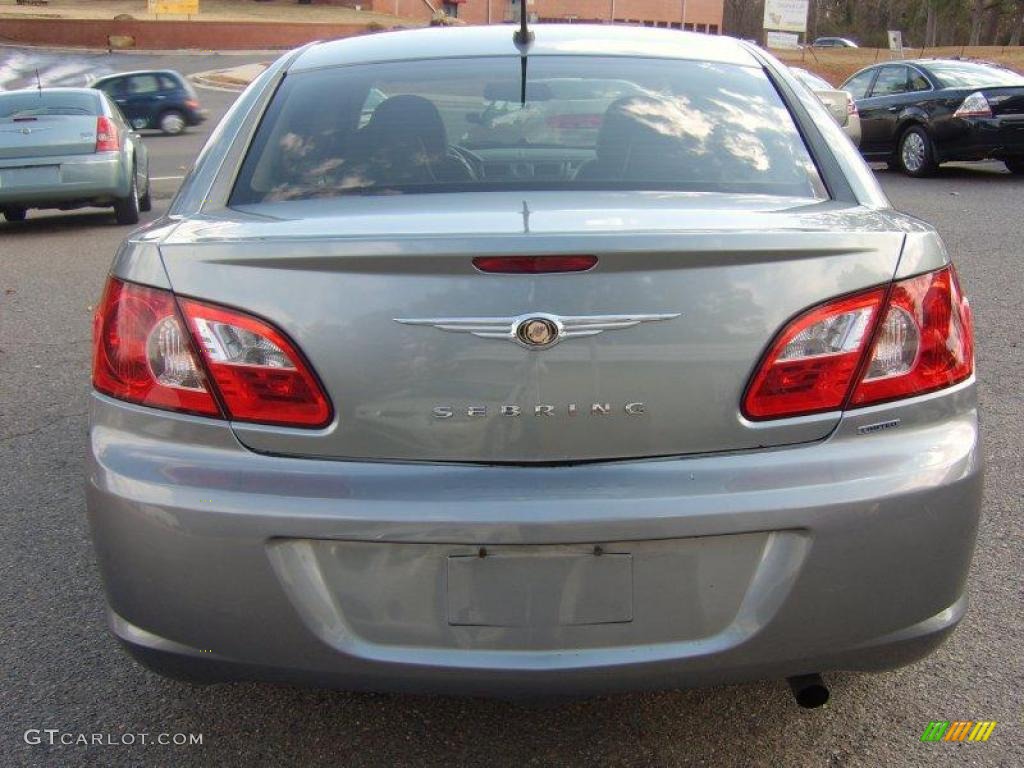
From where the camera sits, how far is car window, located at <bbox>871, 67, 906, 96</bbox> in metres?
15.8

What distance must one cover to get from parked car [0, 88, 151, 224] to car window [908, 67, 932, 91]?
9.83m

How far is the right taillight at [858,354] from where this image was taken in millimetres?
2350

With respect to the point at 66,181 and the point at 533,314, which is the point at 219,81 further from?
the point at 533,314

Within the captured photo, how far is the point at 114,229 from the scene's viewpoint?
40.7ft

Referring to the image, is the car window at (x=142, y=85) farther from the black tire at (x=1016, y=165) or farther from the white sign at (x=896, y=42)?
the white sign at (x=896, y=42)

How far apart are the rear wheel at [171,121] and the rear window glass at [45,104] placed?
1562cm

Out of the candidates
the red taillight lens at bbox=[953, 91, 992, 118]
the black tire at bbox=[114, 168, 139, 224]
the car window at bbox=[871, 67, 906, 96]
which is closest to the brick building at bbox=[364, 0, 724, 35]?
the car window at bbox=[871, 67, 906, 96]

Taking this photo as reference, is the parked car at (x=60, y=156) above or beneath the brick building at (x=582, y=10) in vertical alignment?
above

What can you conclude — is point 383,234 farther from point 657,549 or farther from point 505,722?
point 505,722

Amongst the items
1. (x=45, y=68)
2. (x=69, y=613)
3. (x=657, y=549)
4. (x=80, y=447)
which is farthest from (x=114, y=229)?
(x=45, y=68)

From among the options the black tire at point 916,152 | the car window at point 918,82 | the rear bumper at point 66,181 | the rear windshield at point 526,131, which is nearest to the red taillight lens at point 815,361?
the rear windshield at point 526,131

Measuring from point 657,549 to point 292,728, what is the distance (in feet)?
3.84

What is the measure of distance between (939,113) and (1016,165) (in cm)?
133

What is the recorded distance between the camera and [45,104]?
12.4m
